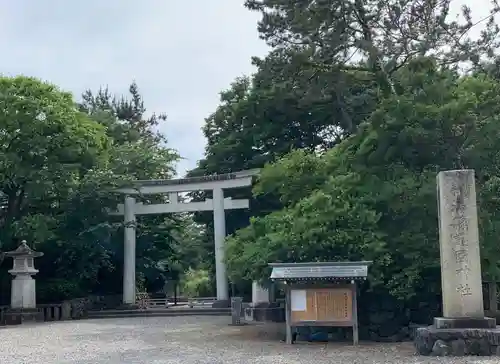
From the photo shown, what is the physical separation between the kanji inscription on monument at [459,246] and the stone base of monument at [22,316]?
570 inches

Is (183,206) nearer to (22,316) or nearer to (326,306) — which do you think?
(22,316)

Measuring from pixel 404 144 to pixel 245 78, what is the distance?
16001 mm

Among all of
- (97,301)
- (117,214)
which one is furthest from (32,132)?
(97,301)

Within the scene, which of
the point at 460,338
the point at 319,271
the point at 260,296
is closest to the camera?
the point at 460,338

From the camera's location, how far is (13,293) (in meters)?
20.6

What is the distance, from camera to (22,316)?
65.9ft

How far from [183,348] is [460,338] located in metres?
4.94

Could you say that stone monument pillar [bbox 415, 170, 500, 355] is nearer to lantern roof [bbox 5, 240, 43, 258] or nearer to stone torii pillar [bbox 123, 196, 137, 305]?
lantern roof [bbox 5, 240, 43, 258]

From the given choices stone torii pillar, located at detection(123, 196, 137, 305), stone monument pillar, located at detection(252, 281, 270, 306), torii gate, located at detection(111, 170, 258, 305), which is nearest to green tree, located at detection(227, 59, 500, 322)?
stone monument pillar, located at detection(252, 281, 270, 306)

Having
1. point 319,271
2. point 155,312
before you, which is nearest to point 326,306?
point 319,271

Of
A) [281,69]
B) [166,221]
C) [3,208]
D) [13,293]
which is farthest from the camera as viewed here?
[166,221]

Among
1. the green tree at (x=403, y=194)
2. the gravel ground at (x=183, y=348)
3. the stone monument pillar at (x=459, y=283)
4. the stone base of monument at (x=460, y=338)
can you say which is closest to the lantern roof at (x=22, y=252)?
the gravel ground at (x=183, y=348)

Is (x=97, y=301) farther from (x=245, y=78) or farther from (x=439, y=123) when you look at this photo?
(x=439, y=123)

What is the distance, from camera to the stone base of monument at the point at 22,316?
19750 millimetres
